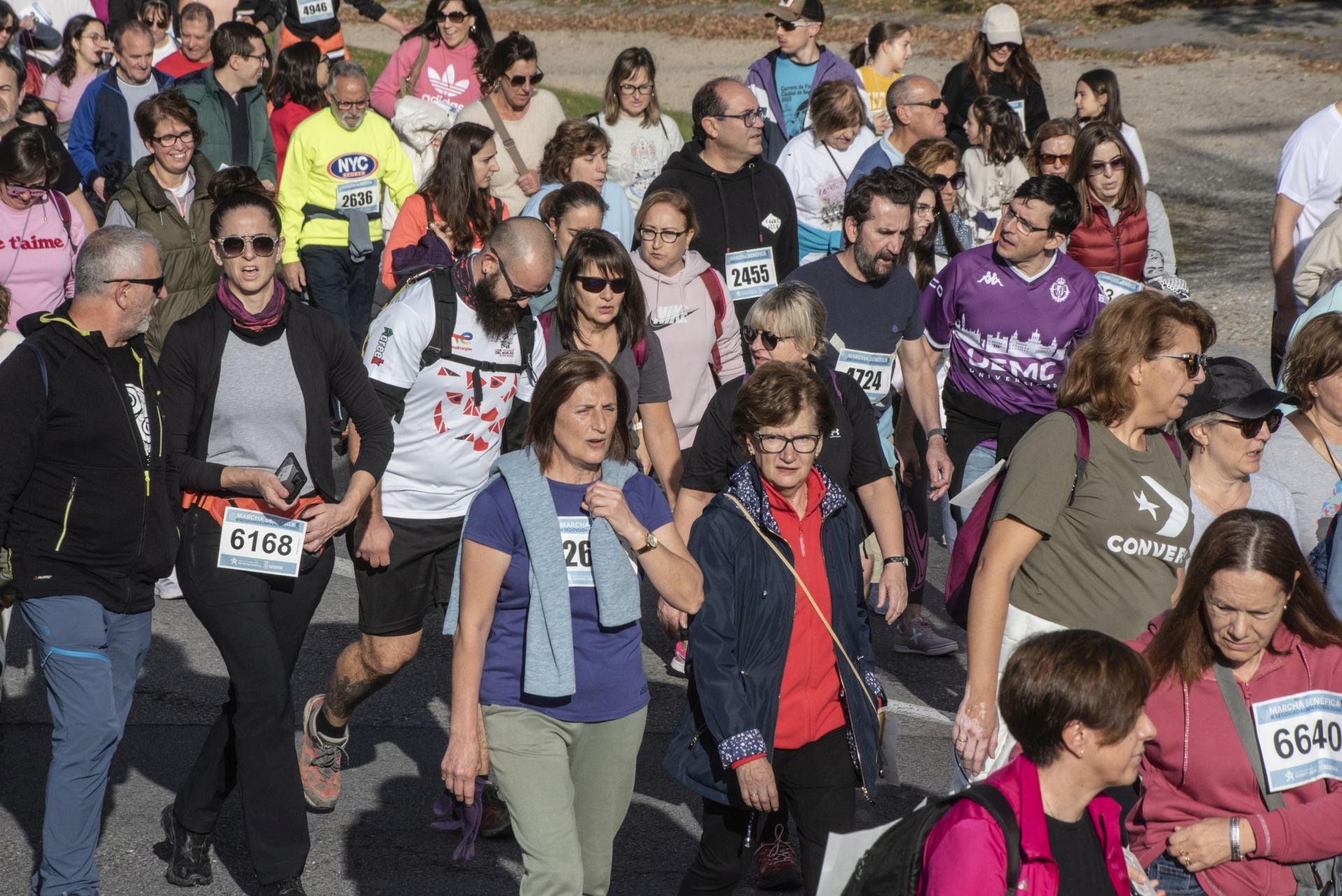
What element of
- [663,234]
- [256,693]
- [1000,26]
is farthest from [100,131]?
[256,693]

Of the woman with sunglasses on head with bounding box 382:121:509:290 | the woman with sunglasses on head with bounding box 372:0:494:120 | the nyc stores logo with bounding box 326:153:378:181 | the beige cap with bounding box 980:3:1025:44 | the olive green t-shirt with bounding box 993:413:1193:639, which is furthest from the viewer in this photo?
the beige cap with bounding box 980:3:1025:44

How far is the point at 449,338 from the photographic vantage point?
18.5 ft

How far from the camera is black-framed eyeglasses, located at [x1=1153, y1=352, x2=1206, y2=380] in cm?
457

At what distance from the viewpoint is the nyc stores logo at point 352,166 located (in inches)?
393

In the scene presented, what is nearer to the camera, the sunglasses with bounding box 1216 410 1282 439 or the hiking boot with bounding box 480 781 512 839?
the sunglasses with bounding box 1216 410 1282 439

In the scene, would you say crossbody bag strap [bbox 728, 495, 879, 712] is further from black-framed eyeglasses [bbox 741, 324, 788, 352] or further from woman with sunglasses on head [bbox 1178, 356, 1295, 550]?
black-framed eyeglasses [bbox 741, 324, 788, 352]

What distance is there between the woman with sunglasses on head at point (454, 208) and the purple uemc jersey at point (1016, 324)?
91.1 inches

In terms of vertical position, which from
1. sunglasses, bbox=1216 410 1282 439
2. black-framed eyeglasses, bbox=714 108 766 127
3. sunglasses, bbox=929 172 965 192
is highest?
black-framed eyeglasses, bbox=714 108 766 127

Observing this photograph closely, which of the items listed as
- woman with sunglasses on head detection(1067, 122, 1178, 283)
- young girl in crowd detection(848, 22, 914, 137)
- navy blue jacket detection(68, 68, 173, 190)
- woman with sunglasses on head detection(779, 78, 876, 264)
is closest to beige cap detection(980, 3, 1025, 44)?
young girl in crowd detection(848, 22, 914, 137)

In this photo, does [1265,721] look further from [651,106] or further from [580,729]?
[651,106]

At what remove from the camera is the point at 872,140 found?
9.87 metres

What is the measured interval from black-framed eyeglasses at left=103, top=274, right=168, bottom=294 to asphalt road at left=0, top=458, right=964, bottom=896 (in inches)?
78.4

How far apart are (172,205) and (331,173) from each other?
7.00 ft

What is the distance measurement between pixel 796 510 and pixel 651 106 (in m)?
5.64
